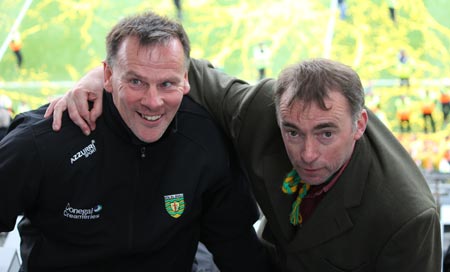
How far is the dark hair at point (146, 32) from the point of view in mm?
1610

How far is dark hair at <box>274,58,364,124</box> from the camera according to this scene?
158 cm

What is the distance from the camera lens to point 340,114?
5.20 ft

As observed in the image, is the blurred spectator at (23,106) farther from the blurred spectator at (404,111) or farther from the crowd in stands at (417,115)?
the blurred spectator at (404,111)

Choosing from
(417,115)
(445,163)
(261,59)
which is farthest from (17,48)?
(445,163)

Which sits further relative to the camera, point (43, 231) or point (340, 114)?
point (43, 231)

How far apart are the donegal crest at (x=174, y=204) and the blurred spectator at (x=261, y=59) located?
241 inches

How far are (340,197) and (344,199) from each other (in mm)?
15

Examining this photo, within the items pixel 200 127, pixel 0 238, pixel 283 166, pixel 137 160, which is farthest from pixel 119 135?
pixel 0 238

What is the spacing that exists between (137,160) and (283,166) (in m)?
0.46

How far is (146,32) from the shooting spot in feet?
5.29

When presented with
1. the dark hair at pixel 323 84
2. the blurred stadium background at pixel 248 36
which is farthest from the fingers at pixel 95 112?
the blurred stadium background at pixel 248 36

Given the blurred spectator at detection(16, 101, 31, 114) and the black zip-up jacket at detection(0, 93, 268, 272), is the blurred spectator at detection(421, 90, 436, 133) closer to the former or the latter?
the blurred spectator at detection(16, 101, 31, 114)

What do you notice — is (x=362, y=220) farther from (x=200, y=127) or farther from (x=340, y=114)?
(x=200, y=127)

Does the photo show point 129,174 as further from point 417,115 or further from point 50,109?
point 417,115
